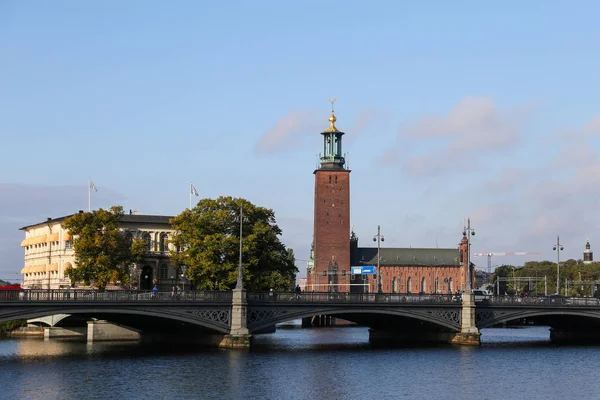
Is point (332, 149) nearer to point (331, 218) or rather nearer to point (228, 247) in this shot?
point (331, 218)

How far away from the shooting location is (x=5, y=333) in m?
116

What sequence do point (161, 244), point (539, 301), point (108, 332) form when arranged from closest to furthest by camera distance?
1. point (539, 301)
2. point (108, 332)
3. point (161, 244)

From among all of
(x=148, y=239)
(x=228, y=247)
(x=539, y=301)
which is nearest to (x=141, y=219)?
(x=148, y=239)

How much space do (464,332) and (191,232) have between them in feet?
109

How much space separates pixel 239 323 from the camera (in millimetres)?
84438

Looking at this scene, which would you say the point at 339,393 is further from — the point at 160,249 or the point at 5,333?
the point at 160,249

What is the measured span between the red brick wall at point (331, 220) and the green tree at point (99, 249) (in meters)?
71.0

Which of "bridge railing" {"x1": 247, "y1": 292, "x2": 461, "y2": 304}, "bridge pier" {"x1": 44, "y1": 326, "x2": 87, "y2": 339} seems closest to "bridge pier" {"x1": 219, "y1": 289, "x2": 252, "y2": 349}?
"bridge railing" {"x1": 247, "y1": 292, "x2": 461, "y2": 304}

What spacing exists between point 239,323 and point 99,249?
33.5 m

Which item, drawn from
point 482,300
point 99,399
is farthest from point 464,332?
point 99,399

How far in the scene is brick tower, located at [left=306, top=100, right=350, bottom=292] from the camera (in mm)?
182250

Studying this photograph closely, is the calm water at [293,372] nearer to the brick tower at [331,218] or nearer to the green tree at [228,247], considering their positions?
the green tree at [228,247]

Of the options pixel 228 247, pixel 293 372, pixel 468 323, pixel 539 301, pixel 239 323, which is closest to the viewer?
pixel 293 372

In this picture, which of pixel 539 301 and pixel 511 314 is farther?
pixel 539 301
